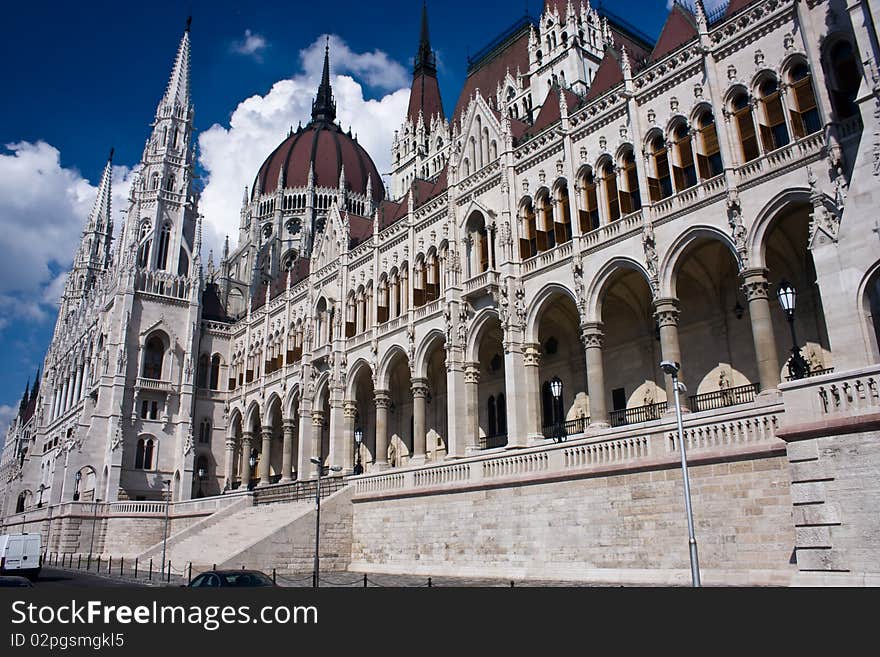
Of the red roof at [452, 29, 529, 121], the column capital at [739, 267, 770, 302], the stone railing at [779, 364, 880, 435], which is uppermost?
the red roof at [452, 29, 529, 121]

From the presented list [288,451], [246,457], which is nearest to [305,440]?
[288,451]

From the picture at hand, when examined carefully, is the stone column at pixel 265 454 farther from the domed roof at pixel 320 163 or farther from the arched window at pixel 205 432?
the domed roof at pixel 320 163

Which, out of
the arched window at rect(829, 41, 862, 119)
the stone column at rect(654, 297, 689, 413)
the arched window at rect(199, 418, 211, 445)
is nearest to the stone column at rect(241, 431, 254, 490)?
the arched window at rect(199, 418, 211, 445)

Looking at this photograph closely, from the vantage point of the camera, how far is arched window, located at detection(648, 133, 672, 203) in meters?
27.7

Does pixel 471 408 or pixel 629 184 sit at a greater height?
pixel 629 184

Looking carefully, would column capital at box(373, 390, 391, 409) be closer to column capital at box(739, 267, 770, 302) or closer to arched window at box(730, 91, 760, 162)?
column capital at box(739, 267, 770, 302)

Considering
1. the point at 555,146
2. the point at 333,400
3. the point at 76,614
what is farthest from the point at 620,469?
the point at 333,400

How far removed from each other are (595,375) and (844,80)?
12822mm

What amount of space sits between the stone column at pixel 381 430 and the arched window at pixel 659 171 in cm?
1871

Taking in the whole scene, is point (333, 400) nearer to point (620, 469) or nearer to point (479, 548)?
point (479, 548)

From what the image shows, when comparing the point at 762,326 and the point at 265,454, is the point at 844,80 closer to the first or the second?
the point at 762,326

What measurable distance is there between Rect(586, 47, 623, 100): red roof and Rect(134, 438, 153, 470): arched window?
39.5 m

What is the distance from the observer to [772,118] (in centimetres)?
2442

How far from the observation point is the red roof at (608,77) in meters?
31.1
